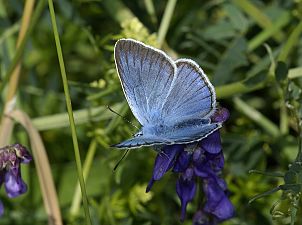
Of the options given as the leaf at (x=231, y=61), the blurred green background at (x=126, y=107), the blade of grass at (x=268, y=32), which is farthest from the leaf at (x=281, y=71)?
the blade of grass at (x=268, y=32)

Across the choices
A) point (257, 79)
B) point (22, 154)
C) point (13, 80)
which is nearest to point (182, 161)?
point (22, 154)

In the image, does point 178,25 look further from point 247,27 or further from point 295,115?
point 295,115

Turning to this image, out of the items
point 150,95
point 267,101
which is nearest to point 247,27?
point 267,101

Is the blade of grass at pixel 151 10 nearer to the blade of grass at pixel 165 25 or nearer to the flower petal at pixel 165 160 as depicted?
the blade of grass at pixel 165 25

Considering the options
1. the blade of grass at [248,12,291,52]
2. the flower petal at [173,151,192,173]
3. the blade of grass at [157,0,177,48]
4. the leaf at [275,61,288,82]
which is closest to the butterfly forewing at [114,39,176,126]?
the flower petal at [173,151,192,173]

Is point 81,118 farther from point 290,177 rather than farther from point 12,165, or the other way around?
point 290,177

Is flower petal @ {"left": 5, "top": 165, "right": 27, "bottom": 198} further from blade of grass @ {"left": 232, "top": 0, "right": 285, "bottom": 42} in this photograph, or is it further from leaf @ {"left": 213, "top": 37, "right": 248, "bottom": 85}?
blade of grass @ {"left": 232, "top": 0, "right": 285, "bottom": 42}
